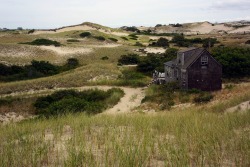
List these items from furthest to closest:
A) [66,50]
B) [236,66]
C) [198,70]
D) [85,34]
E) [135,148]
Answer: [85,34] → [66,50] → [236,66] → [198,70] → [135,148]

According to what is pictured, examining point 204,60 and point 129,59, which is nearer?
point 204,60

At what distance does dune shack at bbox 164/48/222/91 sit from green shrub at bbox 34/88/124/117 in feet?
24.2

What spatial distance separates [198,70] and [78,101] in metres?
14.5

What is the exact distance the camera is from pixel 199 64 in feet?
113

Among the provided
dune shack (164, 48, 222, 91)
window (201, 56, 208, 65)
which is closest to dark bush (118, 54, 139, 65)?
dune shack (164, 48, 222, 91)

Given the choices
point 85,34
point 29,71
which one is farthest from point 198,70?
point 85,34

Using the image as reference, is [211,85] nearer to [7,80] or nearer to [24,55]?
[7,80]

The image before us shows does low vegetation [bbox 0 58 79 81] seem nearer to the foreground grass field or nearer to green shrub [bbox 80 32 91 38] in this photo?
green shrub [bbox 80 32 91 38]

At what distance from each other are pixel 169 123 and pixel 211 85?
27553mm

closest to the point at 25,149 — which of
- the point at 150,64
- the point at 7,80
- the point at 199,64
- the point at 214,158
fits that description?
the point at 214,158

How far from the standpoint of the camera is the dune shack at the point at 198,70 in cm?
3422

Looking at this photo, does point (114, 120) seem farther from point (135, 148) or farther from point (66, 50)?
point (66, 50)

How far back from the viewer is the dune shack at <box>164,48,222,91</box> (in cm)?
3422

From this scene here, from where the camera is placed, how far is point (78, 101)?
1099 inches
